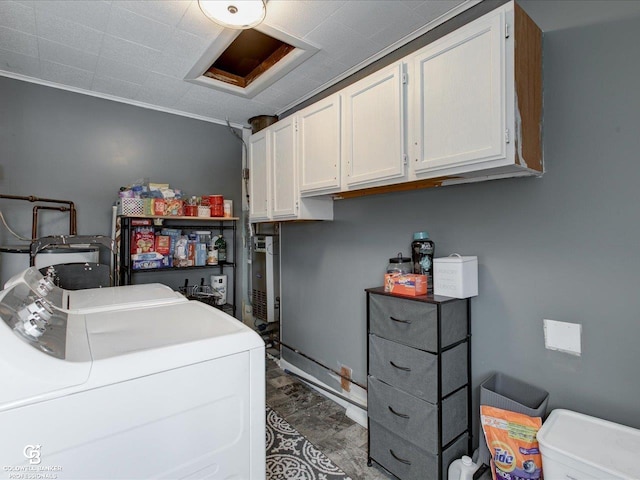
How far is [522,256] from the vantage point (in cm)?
165

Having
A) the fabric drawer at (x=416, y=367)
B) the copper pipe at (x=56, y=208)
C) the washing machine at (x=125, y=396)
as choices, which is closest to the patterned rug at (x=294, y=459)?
the fabric drawer at (x=416, y=367)

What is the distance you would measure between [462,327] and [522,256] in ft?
1.56

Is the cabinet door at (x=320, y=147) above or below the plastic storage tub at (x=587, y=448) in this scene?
above

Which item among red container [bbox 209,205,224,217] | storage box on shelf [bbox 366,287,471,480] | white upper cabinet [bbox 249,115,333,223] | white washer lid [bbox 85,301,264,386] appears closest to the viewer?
white washer lid [bbox 85,301,264,386]

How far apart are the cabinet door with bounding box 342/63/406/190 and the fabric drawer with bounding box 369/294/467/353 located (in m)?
0.68

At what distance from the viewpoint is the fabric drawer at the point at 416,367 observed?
1.63 m

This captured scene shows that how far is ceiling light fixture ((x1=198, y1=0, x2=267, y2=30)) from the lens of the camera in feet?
5.46

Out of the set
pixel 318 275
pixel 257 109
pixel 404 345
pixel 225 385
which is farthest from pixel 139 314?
pixel 257 109

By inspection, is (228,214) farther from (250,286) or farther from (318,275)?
(318,275)

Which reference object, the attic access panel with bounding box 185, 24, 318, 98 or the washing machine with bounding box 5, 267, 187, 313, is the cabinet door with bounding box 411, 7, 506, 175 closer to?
the attic access panel with bounding box 185, 24, 318, 98

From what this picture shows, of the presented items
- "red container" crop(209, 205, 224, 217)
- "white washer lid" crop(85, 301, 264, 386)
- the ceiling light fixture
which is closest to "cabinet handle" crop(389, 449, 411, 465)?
"white washer lid" crop(85, 301, 264, 386)

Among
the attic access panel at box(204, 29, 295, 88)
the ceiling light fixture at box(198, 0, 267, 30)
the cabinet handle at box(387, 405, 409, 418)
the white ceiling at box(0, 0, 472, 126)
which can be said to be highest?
the attic access panel at box(204, 29, 295, 88)

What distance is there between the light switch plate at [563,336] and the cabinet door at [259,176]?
2.03 m

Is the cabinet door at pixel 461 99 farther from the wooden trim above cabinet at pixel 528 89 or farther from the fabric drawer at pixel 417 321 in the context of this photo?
the fabric drawer at pixel 417 321
